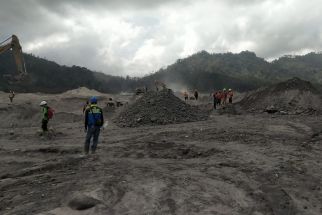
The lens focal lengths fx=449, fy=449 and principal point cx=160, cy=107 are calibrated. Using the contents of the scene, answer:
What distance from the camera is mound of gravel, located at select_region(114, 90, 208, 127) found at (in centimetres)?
2311

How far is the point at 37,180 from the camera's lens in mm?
9500

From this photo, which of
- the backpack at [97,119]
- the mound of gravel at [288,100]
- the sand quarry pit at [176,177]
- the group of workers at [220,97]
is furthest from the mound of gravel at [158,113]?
the backpack at [97,119]

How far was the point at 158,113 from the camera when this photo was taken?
23.6 m

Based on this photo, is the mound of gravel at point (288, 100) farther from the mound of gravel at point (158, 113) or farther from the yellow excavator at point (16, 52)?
the yellow excavator at point (16, 52)

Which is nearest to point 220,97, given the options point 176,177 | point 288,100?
point 288,100

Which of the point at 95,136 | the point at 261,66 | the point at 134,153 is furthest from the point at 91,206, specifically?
the point at 261,66

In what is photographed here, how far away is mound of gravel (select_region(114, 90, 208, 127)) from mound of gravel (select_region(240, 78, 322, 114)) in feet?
22.4

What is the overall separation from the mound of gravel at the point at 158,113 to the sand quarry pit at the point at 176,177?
6074 mm

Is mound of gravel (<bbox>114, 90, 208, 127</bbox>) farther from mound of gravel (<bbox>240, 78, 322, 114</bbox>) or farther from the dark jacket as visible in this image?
the dark jacket

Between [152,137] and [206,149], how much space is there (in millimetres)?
4089

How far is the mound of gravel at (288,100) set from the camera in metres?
28.7

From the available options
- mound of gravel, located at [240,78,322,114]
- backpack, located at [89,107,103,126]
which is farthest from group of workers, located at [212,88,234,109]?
backpack, located at [89,107,103,126]

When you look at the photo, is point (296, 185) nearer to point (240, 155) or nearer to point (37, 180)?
point (240, 155)

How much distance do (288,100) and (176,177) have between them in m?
22.6
